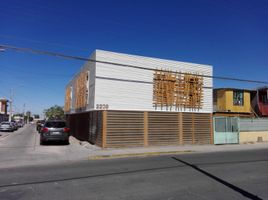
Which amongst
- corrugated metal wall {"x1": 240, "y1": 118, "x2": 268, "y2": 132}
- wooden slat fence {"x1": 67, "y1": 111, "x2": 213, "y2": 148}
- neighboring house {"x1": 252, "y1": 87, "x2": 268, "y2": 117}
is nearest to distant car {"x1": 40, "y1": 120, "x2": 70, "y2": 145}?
wooden slat fence {"x1": 67, "y1": 111, "x2": 213, "y2": 148}

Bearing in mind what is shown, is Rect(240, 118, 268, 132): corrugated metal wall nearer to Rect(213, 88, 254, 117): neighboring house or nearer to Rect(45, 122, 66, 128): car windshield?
Rect(213, 88, 254, 117): neighboring house

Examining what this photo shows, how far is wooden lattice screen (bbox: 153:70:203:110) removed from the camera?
19800mm

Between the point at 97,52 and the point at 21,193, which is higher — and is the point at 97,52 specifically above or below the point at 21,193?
above

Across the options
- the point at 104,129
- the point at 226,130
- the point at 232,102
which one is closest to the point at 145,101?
the point at 104,129

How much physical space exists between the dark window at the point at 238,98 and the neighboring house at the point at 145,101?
1355 cm

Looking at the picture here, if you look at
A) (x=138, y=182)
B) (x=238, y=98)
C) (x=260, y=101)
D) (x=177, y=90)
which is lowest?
(x=138, y=182)

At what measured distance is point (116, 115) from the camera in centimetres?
1747

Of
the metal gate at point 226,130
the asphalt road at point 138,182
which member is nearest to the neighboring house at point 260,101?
the metal gate at point 226,130

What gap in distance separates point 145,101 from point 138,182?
38.3ft

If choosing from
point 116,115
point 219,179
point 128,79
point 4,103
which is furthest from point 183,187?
point 4,103

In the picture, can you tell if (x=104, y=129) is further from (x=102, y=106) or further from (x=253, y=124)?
(x=253, y=124)

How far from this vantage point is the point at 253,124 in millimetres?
23594

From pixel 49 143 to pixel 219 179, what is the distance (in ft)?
49.1

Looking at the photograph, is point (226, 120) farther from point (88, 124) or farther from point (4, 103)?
point (4, 103)
